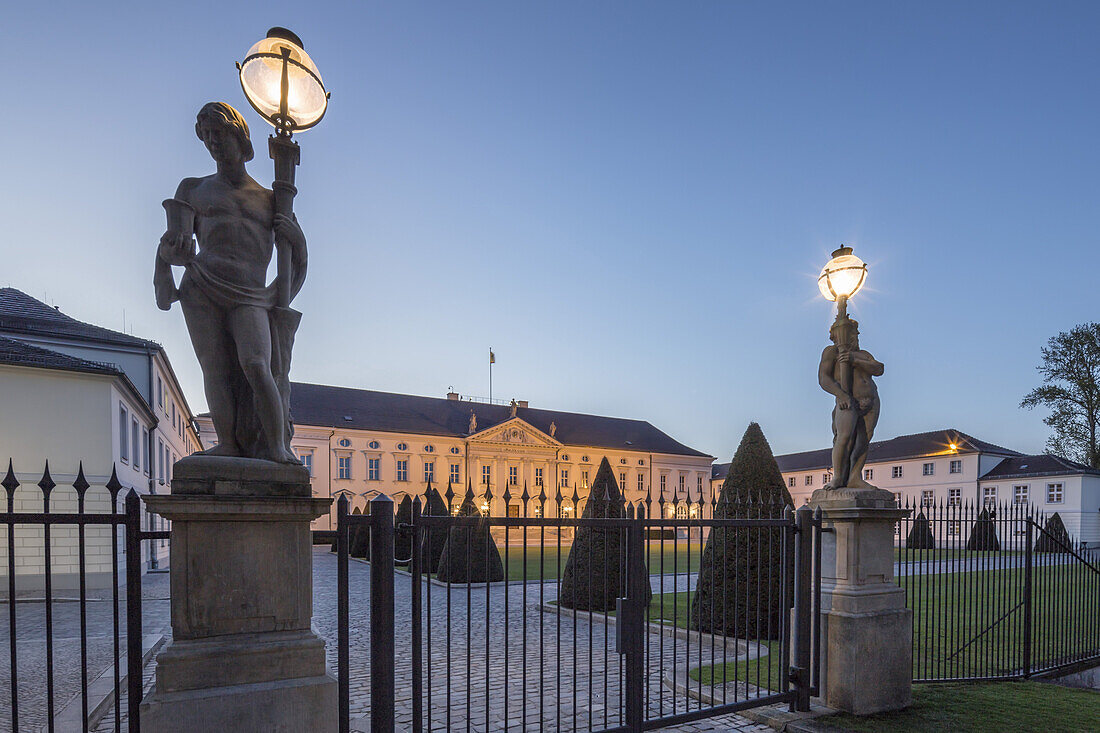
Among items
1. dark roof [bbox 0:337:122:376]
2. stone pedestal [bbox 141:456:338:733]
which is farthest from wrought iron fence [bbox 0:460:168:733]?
dark roof [bbox 0:337:122:376]

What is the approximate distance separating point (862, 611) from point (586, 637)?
5205mm

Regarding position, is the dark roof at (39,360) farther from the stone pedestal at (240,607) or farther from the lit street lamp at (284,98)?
the stone pedestal at (240,607)

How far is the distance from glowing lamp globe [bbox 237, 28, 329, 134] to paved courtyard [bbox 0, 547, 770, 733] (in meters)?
2.97

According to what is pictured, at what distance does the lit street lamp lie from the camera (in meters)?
3.24

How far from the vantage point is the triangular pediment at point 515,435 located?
51.7 metres

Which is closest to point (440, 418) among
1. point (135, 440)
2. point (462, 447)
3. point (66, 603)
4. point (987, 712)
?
point (462, 447)

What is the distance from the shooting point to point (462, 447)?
5141cm

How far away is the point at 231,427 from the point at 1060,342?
51.0m

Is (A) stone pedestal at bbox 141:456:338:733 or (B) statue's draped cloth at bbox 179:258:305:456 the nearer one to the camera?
(A) stone pedestal at bbox 141:456:338:733

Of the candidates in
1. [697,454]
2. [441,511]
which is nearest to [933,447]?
[697,454]

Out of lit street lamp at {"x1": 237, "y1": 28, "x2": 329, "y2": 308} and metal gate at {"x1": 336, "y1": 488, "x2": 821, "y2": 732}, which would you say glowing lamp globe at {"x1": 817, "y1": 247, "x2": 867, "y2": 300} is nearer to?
metal gate at {"x1": 336, "y1": 488, "x2": 821, "y2": 732}

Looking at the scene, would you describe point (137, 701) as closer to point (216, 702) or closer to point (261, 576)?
point (216, 702)

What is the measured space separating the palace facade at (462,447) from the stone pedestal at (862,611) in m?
35.6

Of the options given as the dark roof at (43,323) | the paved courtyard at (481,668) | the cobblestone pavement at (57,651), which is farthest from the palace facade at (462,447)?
the paved courtyard at (481,668)
